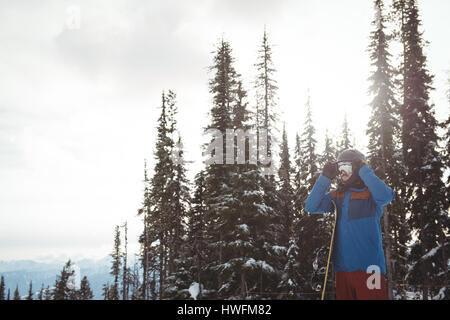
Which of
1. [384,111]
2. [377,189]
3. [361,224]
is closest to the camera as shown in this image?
[377,189]

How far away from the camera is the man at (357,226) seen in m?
3.39

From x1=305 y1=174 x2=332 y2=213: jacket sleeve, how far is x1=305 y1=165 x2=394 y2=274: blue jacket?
0.01 m

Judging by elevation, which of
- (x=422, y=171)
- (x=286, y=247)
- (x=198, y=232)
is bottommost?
(x=286, y=247)

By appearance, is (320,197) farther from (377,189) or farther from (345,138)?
(345,138)

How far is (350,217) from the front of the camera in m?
3.69

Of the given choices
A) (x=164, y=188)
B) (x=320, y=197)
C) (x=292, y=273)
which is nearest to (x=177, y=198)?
(x=164, y=188)

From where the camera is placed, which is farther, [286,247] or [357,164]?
[286,247]

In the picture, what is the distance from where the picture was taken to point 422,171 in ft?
67.9

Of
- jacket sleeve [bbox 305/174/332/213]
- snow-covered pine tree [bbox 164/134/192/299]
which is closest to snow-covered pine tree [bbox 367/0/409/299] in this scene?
snow-covered pine tree [bbox 164/134/192/299]

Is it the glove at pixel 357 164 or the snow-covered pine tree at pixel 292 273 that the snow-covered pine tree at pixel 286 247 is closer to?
the snow-covered pine tree at pixel 292 273

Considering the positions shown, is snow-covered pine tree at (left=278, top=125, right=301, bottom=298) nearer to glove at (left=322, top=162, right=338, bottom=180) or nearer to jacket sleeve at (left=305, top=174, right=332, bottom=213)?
jacket sleeve at (left=305, top=174, right=332, bottom=213)

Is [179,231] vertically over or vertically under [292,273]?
over

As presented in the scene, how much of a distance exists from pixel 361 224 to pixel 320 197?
1.90 ft

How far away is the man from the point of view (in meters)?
3.39
